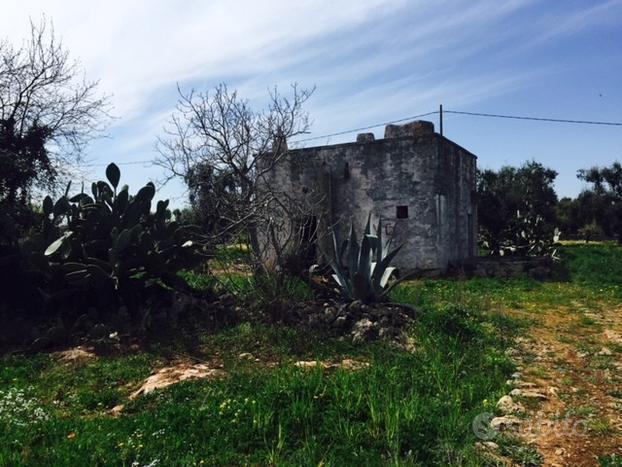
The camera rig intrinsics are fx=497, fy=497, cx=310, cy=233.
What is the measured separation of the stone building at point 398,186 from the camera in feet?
43.9

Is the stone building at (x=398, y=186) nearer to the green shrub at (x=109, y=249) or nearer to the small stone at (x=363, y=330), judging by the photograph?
the green shrub at (x=109, y=249)

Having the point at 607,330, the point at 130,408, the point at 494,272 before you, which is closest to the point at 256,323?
the point at 130,408

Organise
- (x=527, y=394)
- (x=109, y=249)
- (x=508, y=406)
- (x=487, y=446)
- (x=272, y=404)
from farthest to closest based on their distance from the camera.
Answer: (x=109, y=249) < (x=527, y=394) < (x=508, y=406) < (x=272, y=404) < (x=487, y=446)

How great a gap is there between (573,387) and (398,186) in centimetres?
981

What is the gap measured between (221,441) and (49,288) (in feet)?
16.3

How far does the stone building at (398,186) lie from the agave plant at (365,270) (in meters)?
5.19

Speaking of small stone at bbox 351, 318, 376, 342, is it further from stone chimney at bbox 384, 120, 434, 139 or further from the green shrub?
stone chimney at bbox 384, 120, 434, 139

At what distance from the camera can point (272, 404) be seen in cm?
358

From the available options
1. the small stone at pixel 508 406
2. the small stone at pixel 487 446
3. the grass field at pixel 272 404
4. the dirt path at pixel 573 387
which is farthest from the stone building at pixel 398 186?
the small stone at pixel 487 446

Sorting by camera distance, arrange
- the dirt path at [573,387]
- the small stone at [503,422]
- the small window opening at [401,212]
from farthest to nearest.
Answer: the small window opening at [401,212] → the small stone at [503,422] → the dirt path at [573,387]

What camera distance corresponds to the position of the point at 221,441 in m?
3.18

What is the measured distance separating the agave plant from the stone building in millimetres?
5190

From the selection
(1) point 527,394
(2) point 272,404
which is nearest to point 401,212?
(1) point 527,394

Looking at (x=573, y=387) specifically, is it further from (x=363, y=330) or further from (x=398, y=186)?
(x=398, y=186)
